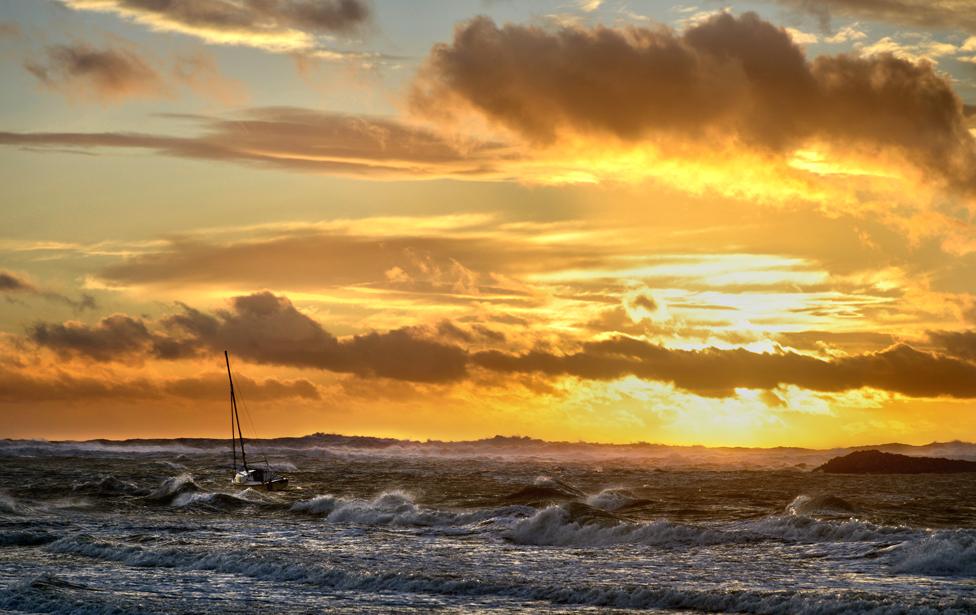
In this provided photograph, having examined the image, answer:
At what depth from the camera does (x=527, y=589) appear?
29656 mm

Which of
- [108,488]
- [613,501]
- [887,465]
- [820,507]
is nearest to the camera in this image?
[820,507]

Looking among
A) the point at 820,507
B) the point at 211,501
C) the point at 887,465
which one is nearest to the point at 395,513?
the point at 211,501

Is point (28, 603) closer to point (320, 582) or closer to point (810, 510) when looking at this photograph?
point (320, 582)

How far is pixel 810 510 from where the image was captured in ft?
164

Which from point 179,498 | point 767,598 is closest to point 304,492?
point 179,498

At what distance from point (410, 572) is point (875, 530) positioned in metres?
17.5

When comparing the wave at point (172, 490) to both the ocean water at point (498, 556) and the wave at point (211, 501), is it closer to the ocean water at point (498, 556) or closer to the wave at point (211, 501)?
the wave at point (211, 501)

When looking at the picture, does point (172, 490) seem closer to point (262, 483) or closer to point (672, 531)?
point (262, 483)

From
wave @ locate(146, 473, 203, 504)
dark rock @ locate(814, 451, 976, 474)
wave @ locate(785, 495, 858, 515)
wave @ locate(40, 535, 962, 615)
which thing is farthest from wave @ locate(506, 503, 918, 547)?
dark rock @ locate(814, 451, 976, 474)

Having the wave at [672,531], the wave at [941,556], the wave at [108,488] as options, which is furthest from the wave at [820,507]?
the wave at [108,488]

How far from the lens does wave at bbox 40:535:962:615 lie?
26.1 m

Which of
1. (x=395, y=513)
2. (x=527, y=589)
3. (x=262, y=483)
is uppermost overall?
(x=527, y=589)

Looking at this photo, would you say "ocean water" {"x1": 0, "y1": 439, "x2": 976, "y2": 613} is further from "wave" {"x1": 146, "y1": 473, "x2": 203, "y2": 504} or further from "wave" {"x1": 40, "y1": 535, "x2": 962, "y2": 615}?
"wave" {"x1": 146, "y1": 473, "x2": 203, "y2": 504}

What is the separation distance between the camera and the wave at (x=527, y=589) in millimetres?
26109
